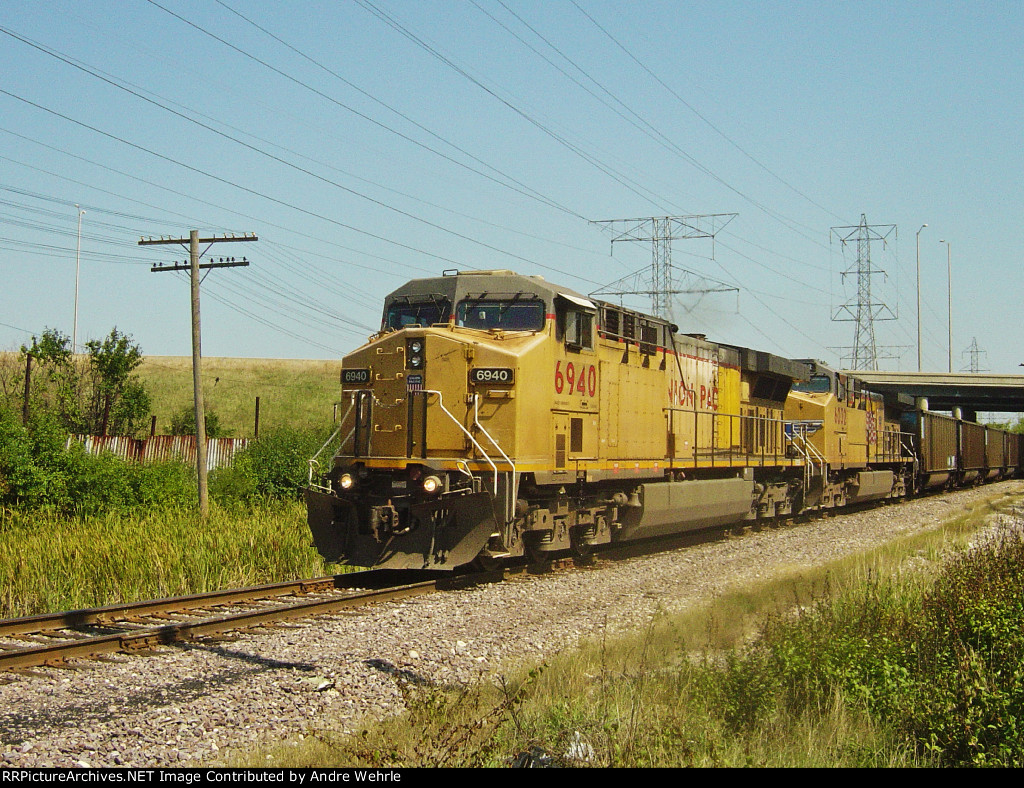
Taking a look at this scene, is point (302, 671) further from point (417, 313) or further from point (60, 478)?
point (60, 478)

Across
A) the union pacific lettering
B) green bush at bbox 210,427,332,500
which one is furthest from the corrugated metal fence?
the union pacific lettering

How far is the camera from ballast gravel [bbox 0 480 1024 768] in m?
5.71

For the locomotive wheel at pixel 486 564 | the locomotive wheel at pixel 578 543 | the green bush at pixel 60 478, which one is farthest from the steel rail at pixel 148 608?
the green bush at pixel 60 478

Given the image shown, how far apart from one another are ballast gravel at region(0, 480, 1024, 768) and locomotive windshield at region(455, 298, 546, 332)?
3299mm

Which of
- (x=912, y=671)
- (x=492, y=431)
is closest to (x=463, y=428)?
(x=492, y=431)

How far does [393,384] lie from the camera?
1192 cm

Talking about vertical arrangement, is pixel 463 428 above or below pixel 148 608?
above

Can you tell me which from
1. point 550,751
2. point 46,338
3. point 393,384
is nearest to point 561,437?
point 393,384

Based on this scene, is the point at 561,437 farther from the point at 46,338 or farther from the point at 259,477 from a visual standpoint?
the point at 46,338

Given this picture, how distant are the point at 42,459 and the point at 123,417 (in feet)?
57.6

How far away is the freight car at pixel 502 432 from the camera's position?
11172 mm

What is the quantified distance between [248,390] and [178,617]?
5389 cm

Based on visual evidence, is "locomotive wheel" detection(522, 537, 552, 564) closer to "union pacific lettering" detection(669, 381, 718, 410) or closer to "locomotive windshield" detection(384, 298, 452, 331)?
"locomotive windshield" detection(384, 298, 452, 331)

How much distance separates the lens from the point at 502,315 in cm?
1206
